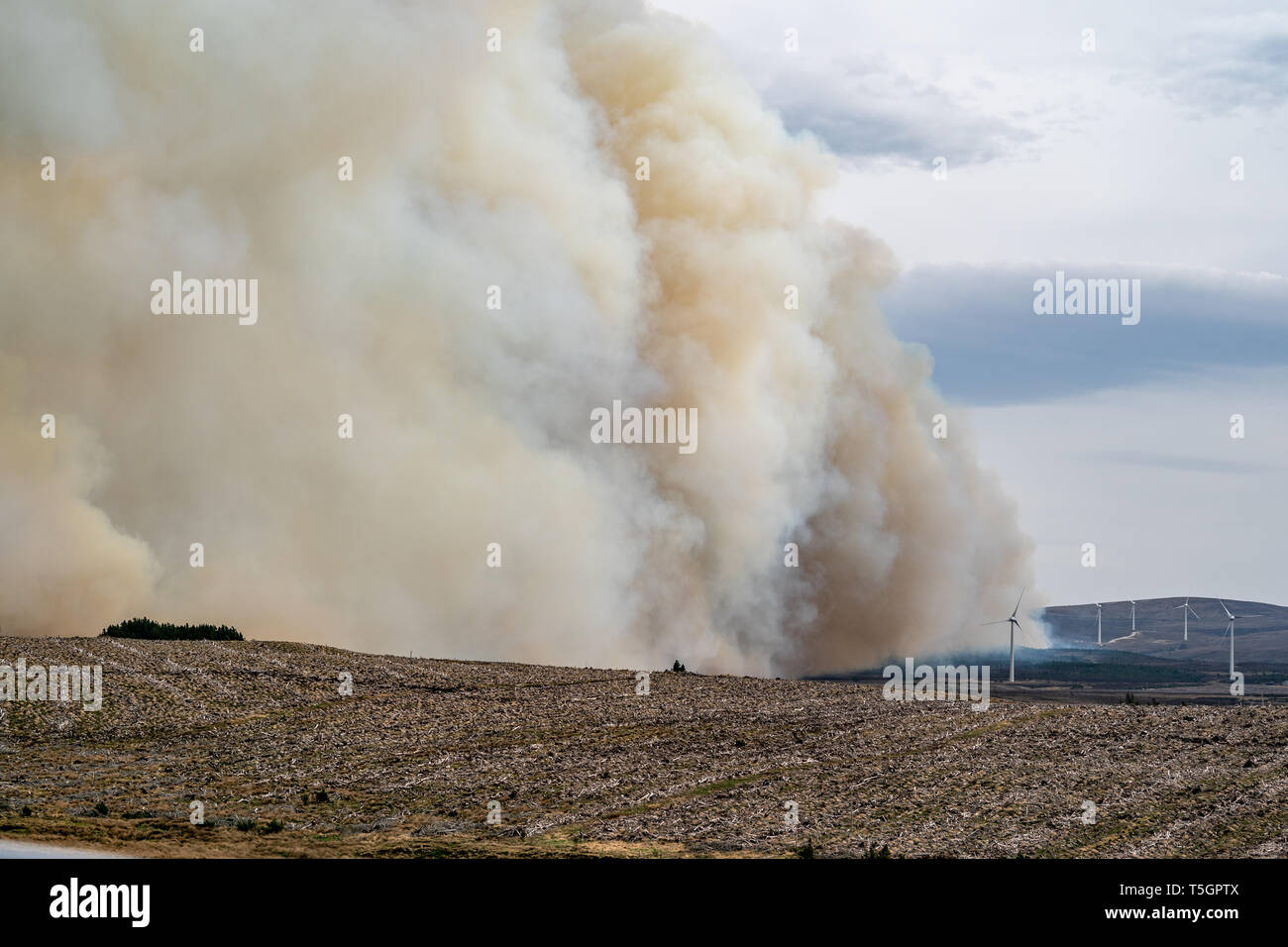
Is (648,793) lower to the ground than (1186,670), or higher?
higher

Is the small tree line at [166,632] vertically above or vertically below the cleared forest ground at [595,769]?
above

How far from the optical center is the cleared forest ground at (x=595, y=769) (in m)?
27.7

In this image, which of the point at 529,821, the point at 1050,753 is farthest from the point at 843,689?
the point at 529,821

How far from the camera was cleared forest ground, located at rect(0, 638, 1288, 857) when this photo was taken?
2767cm

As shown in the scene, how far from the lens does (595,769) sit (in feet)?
124

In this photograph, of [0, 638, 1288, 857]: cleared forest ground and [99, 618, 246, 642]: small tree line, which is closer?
[0, 638, 1288, 857]: cleared forest ground

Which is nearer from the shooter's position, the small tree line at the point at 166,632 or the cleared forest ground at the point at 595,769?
the cleared forest ground at the point at 595,769

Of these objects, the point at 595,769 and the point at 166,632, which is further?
the point at 166,632

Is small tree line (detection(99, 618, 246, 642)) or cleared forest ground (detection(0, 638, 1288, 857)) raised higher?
small tree line (detection(99, 618, 246, 642))
